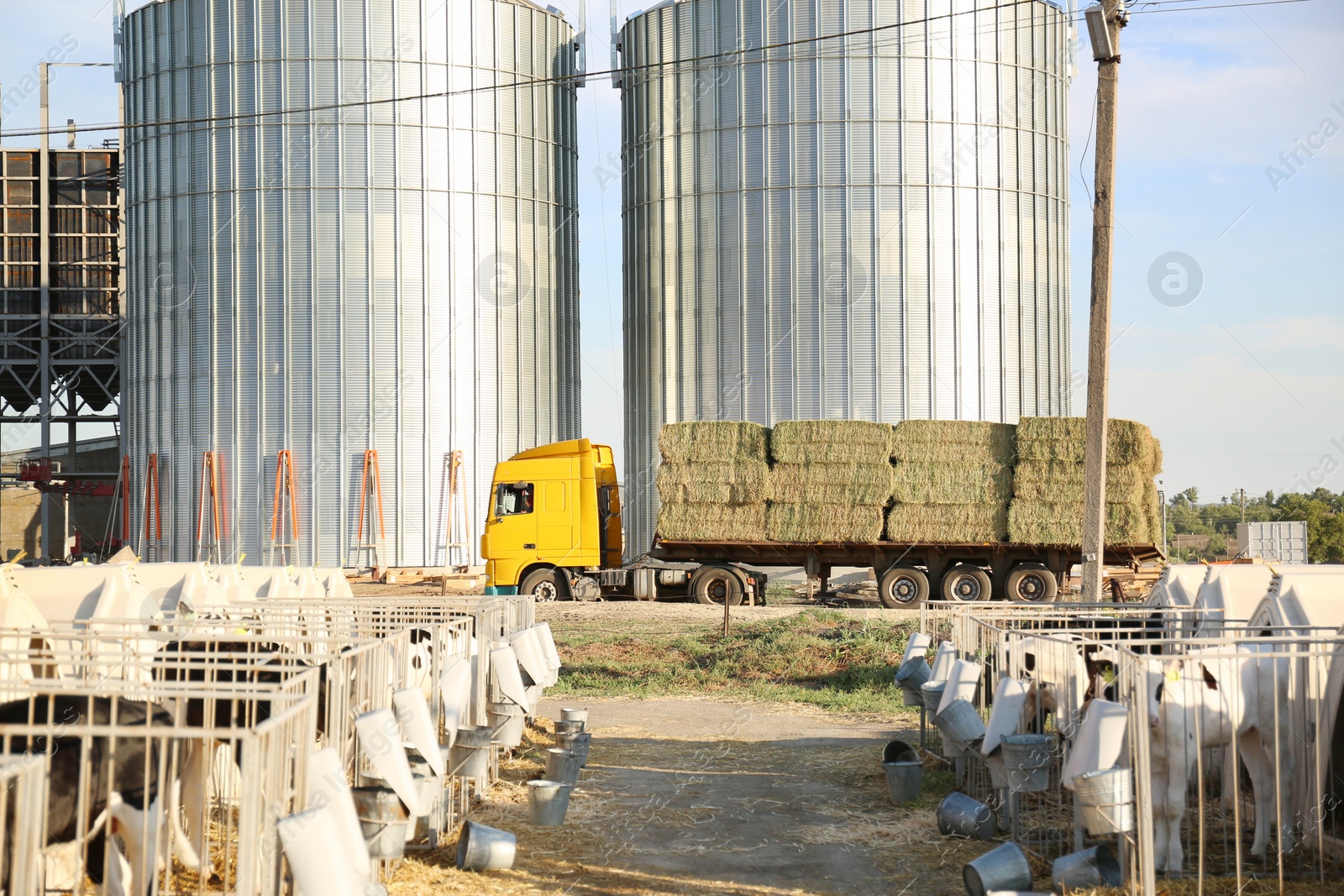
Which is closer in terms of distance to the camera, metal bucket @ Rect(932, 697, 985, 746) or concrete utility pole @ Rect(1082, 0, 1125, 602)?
metal bucket @ Rect(932, 697, 985, 746)

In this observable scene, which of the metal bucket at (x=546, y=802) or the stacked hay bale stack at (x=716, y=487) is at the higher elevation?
the stacked hay bale stack at (x=716, y=487)

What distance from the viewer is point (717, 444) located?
27250 millimetres

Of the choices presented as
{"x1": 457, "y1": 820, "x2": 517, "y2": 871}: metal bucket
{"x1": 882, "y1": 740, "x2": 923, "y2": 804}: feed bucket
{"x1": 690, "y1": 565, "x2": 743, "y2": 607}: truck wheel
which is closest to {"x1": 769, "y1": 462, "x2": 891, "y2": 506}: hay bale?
{"x1": 690, "y1": 565, "x2": 743, "y2": 607}: truck wheel

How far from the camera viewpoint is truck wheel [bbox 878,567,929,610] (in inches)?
1070

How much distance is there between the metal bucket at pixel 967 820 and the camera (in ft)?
29.4

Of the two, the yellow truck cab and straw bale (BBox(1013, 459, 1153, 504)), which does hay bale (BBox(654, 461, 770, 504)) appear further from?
straw bale (BBox(1013, 459, 1153, 504))

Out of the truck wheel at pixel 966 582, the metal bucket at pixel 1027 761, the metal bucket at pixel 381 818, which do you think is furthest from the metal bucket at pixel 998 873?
the truck wheel at pixel 966 582

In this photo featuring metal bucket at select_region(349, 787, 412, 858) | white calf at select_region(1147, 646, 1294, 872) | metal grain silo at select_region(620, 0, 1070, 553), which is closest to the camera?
metal bucket at select_region(349, 787, 412, 858)

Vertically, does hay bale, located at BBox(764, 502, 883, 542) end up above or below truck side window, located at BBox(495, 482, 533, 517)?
below

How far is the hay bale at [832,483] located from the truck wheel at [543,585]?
4.77 m

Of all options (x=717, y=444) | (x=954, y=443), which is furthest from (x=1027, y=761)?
(x=954, y=443)

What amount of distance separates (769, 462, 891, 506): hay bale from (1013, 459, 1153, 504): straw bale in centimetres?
266

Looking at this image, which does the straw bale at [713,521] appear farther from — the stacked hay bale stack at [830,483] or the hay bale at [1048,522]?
the hay bale at [1048,522]

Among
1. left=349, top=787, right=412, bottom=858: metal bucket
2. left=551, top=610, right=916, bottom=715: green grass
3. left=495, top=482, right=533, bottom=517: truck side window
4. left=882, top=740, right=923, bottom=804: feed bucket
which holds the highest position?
left=495, top=482, right=533, bottom=517: truck side window
